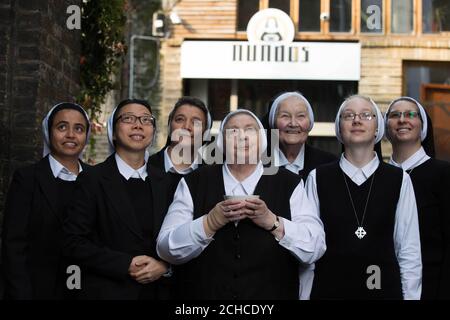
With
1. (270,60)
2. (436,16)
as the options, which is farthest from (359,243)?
(436,16)

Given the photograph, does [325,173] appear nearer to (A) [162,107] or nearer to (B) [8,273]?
(B) [8,273]

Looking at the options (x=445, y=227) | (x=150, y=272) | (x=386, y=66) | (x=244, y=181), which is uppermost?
(x=386, y=66)

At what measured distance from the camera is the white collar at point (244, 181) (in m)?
3.59

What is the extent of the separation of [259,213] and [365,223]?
728mm

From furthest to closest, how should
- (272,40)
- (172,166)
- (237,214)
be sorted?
(272,40) < (172,166) < (237,214)

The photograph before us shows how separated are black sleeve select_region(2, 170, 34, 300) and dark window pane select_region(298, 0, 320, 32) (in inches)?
424

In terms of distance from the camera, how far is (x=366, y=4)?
14078 mm

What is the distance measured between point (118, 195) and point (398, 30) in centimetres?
1131

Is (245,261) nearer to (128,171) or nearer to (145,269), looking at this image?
(145,269)

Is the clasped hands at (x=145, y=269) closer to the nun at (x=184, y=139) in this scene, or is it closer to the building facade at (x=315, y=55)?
the nun at (x=184, y=139)

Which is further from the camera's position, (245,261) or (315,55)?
(315,55)

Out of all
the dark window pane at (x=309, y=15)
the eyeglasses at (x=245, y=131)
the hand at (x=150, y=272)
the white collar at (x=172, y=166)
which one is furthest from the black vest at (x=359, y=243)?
the dark window pane at (x=309, y=15)

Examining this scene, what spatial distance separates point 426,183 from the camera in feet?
13.5

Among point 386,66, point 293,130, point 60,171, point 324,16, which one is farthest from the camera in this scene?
point 324,16
